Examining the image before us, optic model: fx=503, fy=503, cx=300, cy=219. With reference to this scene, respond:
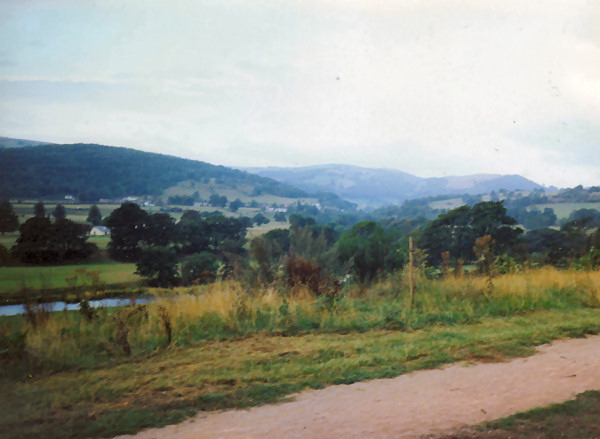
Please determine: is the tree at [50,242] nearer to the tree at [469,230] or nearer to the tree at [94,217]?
the tree at [94,217]

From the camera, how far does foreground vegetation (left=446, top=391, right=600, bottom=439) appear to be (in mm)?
4477

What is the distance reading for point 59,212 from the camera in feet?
49.0

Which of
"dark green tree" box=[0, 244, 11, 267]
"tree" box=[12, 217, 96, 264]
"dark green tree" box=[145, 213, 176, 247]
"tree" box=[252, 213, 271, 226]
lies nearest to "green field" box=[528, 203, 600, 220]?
"tree" box=[252, 213, 271, 226]

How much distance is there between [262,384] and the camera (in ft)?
19.9

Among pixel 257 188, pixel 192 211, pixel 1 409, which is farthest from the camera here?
pixel 257 188

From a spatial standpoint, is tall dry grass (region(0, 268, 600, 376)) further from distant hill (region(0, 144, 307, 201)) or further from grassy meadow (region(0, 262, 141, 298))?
distant hill (region(0, 144, 307, 201))

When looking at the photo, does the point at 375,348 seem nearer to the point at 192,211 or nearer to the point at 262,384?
the point at 262,384

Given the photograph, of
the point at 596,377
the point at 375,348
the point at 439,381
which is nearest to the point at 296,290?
the point at 375,348

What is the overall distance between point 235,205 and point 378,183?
56.5 metres

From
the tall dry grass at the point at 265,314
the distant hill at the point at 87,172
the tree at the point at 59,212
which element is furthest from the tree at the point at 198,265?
the distant hill at the point at 87,172

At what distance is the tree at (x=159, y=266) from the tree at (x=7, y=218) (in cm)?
411

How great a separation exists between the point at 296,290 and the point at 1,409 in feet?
23.0

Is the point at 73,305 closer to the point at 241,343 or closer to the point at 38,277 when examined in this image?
the point at 38,277

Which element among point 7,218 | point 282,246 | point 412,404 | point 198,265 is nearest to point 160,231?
point 198,265
